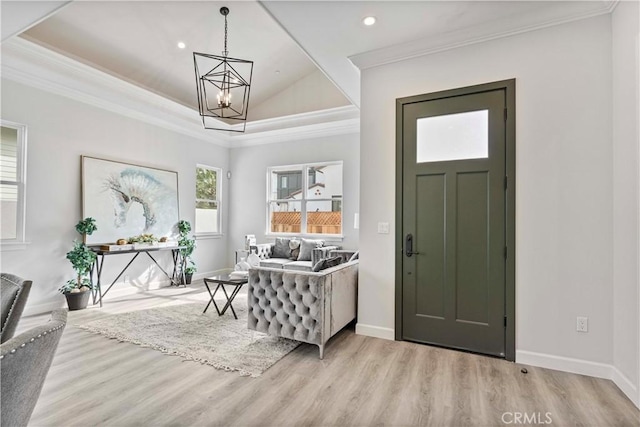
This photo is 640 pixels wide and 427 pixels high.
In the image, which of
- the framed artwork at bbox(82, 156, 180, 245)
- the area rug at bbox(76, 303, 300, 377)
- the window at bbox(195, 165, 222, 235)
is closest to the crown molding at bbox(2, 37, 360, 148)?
the window at bbox(195, 165, 222, 235)

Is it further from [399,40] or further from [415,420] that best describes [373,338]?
[399,40]

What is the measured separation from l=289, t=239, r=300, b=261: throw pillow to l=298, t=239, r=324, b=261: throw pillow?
0.41 ft

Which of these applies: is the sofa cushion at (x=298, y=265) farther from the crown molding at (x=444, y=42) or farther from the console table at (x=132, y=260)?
the crown molding at (x=444, y=42)

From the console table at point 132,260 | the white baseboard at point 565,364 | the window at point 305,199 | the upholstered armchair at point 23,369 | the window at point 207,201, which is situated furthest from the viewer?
the window at point 207,201

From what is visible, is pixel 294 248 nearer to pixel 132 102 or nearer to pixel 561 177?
pixel 132 102

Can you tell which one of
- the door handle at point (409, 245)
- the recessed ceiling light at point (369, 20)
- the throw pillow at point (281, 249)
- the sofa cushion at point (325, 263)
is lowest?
A: the throw pillow at point (281, 249)

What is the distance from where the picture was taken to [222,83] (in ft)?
11.6

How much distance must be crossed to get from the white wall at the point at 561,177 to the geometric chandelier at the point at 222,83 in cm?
243

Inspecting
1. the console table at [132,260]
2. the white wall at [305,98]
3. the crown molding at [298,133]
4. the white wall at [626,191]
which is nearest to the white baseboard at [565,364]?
the white wall at [626,191]

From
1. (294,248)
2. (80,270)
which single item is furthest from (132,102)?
(294,248)

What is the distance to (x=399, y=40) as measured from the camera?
3191mm

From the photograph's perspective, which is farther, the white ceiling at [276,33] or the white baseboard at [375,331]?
the white baseboard at [375,331]

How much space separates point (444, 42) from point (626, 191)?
197 centimetres

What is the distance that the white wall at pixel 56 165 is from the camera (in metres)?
4.10
